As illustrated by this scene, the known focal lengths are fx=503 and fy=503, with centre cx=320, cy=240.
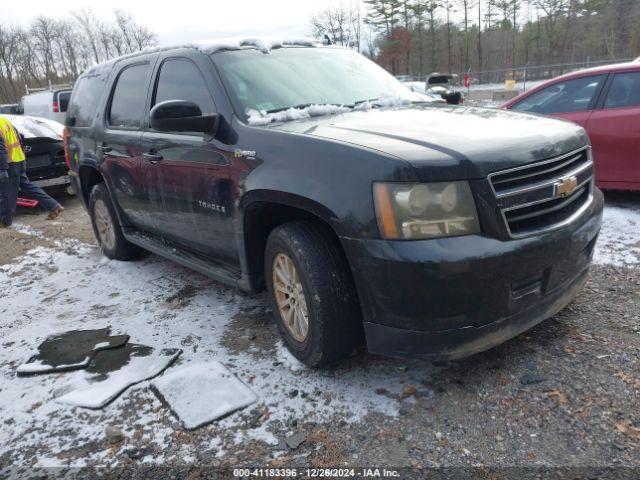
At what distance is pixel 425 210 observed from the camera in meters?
2.23

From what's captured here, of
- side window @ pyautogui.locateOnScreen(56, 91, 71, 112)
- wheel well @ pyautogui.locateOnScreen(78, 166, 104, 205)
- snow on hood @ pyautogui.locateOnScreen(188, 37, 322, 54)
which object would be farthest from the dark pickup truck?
side window @ pyautogui.locateOnScreen(56, 91, 71, 112)

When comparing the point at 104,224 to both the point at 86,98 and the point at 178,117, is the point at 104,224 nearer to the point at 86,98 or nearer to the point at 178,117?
the point at 86,98

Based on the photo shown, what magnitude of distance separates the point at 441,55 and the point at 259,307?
5753 cm

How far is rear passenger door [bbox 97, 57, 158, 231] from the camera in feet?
13.5

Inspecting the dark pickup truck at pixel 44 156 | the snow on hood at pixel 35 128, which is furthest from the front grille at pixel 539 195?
the snow on hood at pixel 35 128

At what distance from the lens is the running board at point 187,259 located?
3.36 meters

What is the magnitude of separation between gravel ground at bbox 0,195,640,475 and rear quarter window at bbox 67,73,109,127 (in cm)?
245

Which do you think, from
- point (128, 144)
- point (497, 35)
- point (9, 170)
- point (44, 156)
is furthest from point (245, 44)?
point (497, 35)

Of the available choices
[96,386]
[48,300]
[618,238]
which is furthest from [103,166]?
[618,238]

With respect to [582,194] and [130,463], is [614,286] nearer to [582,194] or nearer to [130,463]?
[582,194]

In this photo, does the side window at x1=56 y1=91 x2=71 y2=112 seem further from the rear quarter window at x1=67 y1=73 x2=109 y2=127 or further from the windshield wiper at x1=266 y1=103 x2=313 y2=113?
the windshield wiper at x1=266 y1=103 x2=313 y2=113

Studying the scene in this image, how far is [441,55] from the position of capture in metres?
55.6

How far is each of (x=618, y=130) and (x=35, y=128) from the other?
8.41m

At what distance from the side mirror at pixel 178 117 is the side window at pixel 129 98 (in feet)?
3.93
